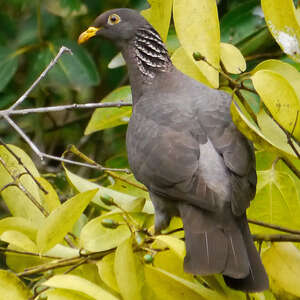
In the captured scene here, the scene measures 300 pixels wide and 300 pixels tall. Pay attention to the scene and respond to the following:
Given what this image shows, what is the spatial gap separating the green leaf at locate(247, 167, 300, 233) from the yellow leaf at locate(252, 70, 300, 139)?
1.02 feet

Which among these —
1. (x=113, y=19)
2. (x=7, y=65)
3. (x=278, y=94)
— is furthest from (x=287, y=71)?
(x=7, y=65)

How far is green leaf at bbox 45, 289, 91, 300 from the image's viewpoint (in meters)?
1.71

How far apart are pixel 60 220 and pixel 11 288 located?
0.22 metres

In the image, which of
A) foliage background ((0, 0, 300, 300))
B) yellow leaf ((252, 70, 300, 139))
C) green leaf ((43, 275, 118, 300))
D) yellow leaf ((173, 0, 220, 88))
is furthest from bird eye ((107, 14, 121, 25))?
green leaf ((43, 275, 118, 300))

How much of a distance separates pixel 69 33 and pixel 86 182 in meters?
1.44

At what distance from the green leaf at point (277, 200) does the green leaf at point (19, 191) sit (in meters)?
0.68

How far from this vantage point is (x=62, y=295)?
1713 millimetres

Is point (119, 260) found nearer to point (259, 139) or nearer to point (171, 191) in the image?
point (171, 191)

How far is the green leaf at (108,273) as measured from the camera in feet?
5.96

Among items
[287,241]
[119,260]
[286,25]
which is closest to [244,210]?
[287,241]

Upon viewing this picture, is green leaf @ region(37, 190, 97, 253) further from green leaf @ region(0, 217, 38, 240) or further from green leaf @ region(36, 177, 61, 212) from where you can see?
green leaf @ region(36, 177, 61, 212)

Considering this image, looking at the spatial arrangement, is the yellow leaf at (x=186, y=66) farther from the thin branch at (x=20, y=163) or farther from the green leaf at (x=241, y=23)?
the green leaf at (x=241, y=23)

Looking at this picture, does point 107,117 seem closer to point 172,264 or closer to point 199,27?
point 199,27

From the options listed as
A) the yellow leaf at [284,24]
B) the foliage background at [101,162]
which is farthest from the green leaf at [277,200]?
the yellow leaf at [284,24]
